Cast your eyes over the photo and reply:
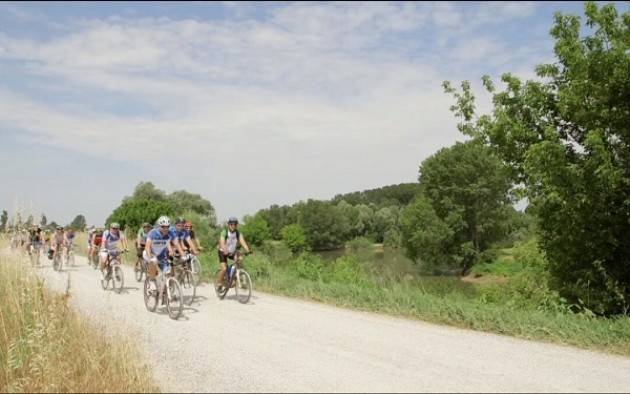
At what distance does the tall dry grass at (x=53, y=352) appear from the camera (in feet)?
20.0

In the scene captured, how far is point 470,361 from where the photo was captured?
6.79 m

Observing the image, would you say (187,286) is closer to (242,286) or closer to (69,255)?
(242,286)

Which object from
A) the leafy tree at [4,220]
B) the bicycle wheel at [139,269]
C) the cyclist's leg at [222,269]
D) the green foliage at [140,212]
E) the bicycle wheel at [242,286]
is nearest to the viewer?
the leafy tree at [4,220]

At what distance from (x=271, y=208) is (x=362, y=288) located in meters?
120

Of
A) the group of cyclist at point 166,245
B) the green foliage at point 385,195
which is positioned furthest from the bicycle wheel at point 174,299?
the green foliage at point 385,195

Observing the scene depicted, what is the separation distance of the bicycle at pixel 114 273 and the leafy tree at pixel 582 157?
36.7 ft

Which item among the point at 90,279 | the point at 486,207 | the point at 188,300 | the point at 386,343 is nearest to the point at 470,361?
the point at 386,343

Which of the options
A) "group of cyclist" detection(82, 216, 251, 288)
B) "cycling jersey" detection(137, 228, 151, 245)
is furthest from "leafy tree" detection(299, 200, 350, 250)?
"group of cyclist" detection(82, 216, 251, 288)

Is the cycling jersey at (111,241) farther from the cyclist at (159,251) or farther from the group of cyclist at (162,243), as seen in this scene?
the cyclist at (159,251)

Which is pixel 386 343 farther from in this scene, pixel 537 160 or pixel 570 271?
pixel 570 271

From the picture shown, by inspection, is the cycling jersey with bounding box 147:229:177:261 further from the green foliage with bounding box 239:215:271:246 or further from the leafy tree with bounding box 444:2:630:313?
the green foliage with bounding box 239:215:271:246

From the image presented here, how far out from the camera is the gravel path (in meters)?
5.99

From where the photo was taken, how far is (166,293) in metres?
10.9

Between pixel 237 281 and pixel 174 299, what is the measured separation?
2.05 metres
